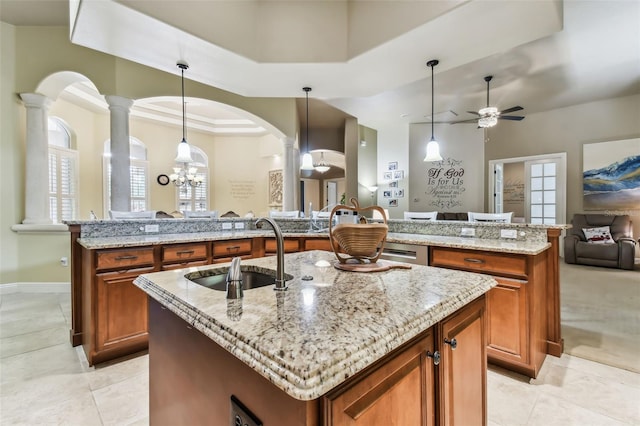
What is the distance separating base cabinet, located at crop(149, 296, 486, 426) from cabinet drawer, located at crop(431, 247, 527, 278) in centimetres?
101

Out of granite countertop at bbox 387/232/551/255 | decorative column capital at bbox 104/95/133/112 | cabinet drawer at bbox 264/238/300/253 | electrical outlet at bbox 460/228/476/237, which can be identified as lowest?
cabinet drawer at bbox 264/238/300/253

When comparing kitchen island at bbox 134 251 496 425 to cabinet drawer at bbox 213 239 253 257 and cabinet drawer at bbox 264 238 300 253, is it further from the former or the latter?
cabinet drawer at bbox 264 238 300 253

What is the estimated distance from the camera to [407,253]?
2453 mm

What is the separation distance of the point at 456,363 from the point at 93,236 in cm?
278

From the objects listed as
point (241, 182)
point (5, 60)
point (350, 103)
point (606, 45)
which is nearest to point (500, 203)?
point (606, 45)

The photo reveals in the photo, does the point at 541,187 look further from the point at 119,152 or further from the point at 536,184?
the point at 119,152

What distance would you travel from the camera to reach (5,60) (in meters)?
3.91

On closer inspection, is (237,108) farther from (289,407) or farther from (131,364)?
(289,407)

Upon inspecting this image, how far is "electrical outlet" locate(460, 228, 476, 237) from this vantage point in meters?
2.57

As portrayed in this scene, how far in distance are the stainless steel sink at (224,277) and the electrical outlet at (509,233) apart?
6.62 feet

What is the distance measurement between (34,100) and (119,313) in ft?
12.4

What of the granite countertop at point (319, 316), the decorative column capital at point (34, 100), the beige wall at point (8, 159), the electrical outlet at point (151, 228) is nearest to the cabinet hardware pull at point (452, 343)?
the granite countertop at point (319, 316)

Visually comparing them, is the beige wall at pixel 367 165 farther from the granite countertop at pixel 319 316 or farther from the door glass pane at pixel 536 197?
the granite countertop at pixel 319 316

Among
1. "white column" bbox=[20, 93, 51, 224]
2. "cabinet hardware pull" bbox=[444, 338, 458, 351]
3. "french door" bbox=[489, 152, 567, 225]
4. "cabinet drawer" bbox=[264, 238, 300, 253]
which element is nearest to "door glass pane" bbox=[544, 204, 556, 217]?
"french door" bbox=[489, 152, 567, 225]
